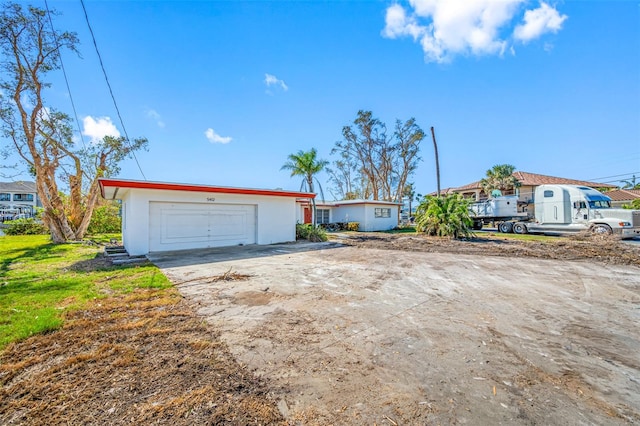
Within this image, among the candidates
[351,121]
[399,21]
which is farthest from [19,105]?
[351,121]

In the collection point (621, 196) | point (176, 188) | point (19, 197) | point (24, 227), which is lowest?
point (24, 227)

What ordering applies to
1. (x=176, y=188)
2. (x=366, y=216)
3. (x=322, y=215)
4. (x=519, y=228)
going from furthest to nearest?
(x=322, y=215)
(x=366, y=216)
(x=519, y=228)
(x=176, y=188)

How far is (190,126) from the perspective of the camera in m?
14.9

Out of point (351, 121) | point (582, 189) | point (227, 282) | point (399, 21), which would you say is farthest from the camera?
point (351, 121)

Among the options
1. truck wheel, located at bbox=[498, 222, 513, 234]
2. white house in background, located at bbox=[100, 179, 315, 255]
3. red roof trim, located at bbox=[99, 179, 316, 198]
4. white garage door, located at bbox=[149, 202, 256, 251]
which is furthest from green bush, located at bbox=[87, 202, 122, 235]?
truck wheel, located at bbox=[498, 222, 513, 234]

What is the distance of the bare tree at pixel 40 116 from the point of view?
1181cm

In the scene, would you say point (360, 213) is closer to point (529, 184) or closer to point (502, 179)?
point (502, 179)

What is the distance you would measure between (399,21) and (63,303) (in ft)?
40.6

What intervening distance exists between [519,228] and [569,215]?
2820 millimetres

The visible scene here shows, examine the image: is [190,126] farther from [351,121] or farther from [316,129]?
[351,121]

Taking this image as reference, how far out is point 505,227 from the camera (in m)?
17.8

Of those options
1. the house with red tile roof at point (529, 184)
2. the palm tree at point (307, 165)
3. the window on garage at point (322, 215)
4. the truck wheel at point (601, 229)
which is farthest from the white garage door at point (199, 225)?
the house with red tile roof at point (529, 184)

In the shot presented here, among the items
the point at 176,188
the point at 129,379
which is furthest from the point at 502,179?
the point at 129,379

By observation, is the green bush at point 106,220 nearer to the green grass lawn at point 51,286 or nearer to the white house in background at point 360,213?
the green grass lawn at point 51,286
